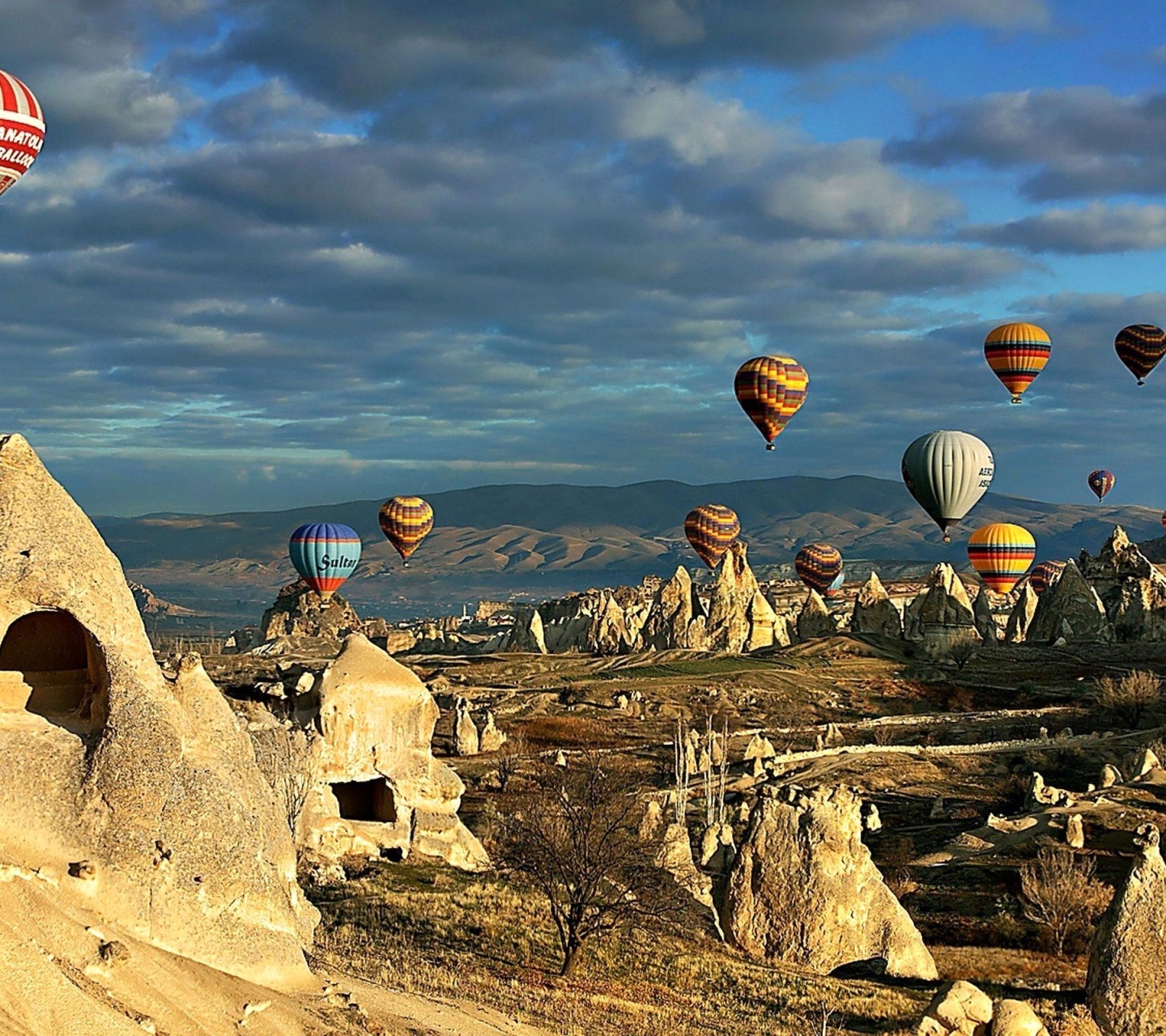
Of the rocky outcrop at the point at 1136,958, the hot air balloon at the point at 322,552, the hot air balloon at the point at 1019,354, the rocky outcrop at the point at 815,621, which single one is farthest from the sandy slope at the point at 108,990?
the rocky outcrop at the point at 815,621

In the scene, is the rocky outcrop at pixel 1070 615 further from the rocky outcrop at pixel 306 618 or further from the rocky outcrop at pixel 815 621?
the rocky outcrop at pixel 306 618

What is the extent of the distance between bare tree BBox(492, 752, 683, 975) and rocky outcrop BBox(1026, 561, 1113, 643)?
63.6m

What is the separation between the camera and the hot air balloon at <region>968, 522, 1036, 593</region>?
8312cm

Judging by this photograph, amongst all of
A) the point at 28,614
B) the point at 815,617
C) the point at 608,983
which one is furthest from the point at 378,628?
the point at 28,614

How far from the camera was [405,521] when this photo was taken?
4186 inches

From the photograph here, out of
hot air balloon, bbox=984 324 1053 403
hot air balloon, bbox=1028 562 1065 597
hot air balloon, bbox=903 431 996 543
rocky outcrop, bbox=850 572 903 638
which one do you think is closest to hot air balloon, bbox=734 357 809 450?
hot air balloon, bbox=903 431 996 543

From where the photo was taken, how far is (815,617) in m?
101

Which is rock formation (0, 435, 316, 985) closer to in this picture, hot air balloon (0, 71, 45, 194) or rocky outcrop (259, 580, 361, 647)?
hot air balloon (0, 71, 45, 194)

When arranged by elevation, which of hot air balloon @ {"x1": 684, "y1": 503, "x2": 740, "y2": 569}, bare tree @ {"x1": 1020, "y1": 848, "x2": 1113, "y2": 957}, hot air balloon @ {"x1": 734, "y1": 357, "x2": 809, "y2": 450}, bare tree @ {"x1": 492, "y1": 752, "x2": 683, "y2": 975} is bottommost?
bare tree @ {"x1": 1020, "y1": 848, "x2": 1113, "y2": 957}

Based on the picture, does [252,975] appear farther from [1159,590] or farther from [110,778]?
[1159,590]

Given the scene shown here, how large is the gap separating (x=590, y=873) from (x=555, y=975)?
2.59m

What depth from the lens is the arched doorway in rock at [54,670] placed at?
1124 centimetres

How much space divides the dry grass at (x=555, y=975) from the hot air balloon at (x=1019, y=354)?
58.7 metres

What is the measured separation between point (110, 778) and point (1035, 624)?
8398 cm
